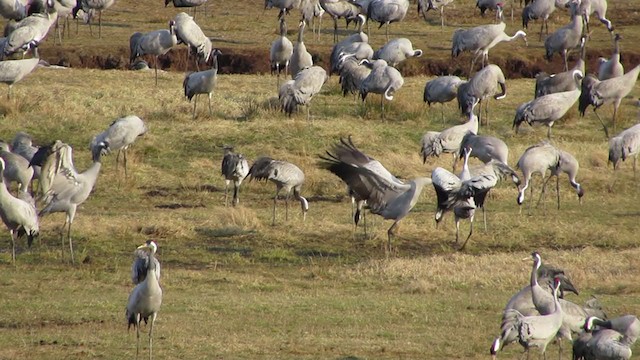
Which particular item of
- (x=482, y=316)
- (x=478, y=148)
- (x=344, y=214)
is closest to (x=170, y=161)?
(x=344, y=214)

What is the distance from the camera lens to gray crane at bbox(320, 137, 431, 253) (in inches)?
512

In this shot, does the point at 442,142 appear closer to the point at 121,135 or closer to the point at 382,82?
the point at 382,82

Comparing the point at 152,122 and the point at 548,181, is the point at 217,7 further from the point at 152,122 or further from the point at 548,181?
the point at 548,181

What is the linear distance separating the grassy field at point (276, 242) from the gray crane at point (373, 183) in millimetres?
574

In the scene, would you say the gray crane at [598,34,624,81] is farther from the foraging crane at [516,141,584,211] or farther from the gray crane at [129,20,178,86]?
the gray crane at [129,20,178,86]

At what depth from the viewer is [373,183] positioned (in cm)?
1323

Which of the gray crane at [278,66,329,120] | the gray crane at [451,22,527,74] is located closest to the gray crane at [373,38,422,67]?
the gray crane at [451,22,527,74]

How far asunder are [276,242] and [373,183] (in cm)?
150

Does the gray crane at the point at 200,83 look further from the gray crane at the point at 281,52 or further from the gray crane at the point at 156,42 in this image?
the gray crane at the point at 281,52

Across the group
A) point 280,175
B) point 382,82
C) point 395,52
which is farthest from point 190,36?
point 280,175

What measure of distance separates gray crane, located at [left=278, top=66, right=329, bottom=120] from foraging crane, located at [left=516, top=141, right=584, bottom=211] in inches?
154

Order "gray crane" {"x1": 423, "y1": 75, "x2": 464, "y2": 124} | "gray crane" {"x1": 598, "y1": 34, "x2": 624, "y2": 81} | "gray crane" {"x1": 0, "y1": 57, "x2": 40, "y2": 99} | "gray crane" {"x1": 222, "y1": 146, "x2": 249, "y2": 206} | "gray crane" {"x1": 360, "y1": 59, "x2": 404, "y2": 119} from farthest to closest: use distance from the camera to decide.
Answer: "gray crane" {"x1": 598, "y1": 34, "x2": 624, "y2": 81}
"gray crane" {"x1": 360, "y1": 59, "x2": 404, "y2": 119}
"gray crane" {"x1": 423, "y1": 75, "x2": 464, "y2": 124}
"gray crane" {"x1": 0, "y1": 57, "x2": 40, "y2": 99}
"gray crane" {"x1": 222, "y1": 146, "x2": 249, "y2": 206}

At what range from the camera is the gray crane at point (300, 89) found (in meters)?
19.0

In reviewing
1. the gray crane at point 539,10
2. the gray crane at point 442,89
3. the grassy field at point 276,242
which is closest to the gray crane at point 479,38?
the grassy field at point 276,242
